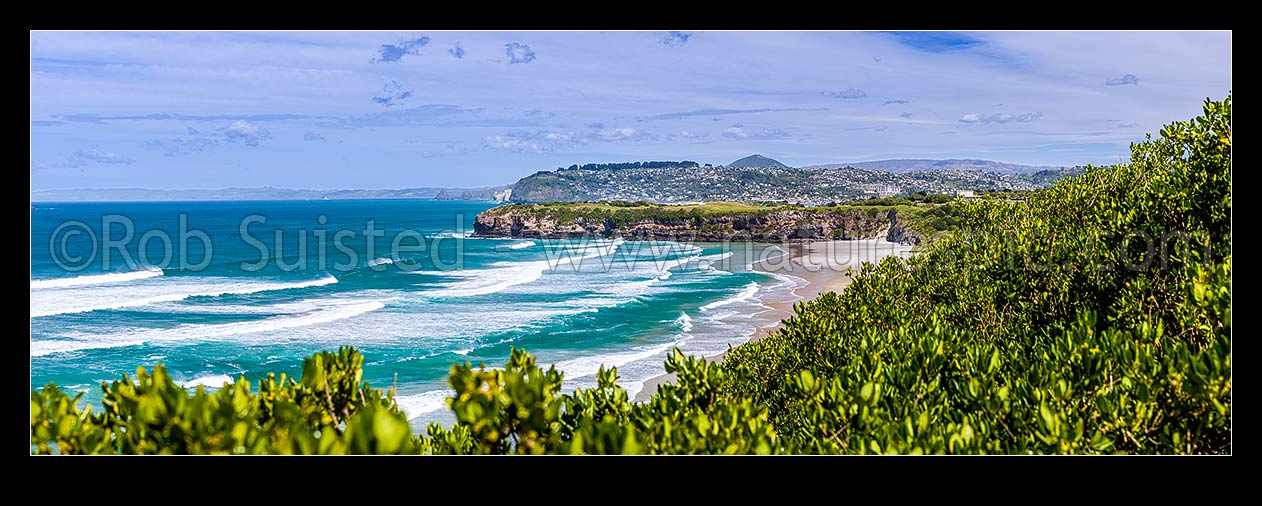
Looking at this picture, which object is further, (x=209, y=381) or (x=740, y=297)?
(x=740, y=297)

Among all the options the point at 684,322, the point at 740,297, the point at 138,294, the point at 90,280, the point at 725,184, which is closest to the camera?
the point at 684,322

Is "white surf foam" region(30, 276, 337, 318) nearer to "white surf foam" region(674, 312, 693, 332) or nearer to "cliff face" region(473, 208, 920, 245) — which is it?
"white surf foam" region(674, 312, 693, 332)

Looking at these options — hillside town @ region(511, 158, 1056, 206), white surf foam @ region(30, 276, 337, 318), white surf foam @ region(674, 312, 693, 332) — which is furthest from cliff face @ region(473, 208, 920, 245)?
white surf foam @ region(674, 312, 693, 332)

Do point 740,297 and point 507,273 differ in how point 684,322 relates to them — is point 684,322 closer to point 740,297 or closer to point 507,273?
point 740,297

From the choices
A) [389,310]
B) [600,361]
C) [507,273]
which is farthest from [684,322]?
[507,273]
